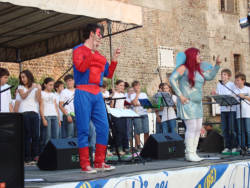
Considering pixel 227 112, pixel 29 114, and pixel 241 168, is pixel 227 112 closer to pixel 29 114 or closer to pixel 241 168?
Result: pixel 241 168

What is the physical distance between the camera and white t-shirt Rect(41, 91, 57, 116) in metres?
8.36

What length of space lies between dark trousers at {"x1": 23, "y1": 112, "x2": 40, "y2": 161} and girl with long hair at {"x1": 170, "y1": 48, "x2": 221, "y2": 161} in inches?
102

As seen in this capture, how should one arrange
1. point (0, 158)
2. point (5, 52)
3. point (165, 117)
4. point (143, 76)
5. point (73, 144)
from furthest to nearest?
point (143, 76) < point (5, 52) < point (165, 117) < point (73, 144) < point (0, 158)

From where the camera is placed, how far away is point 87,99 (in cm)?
537

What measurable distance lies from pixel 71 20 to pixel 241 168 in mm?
4684

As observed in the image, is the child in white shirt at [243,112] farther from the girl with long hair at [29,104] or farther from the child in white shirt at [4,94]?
the child in white shirt at [4,94]

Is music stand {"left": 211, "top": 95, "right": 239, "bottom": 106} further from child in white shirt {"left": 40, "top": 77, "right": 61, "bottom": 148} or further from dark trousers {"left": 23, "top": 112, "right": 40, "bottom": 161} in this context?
dark trousers {"left": 23, "top": 112, "right": 40, "bottom": 161}

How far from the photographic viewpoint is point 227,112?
883 cm

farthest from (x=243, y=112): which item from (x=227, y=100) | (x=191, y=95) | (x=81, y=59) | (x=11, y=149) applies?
(x=11, y=149)

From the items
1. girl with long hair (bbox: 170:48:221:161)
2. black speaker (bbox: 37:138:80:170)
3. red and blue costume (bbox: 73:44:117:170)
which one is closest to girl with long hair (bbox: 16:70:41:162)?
black speaker (bbox: 37:138:80:170)

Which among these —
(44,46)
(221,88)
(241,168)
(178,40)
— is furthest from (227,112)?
(178,40)

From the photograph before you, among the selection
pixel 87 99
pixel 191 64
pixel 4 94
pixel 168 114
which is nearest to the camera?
pixel 87 99

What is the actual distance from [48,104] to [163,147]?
231cm

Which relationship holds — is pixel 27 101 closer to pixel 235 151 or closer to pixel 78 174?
pixel 78 174
